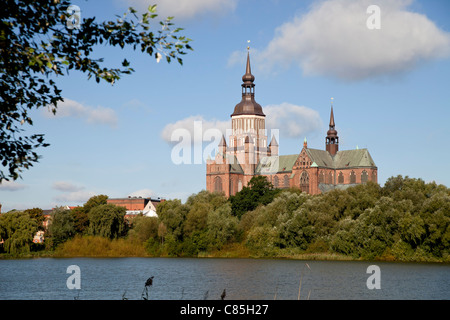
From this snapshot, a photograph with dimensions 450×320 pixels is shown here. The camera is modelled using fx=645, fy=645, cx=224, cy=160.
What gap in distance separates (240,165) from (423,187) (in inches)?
2809

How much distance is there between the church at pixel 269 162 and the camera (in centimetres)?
12238

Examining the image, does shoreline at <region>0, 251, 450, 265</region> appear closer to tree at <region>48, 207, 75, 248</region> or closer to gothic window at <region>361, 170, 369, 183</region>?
tree at <region>48, 207, 75, 248</region>

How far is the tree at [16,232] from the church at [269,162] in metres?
56.5

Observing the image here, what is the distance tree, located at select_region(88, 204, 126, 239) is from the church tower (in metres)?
58.5

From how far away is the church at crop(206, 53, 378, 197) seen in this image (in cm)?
12238

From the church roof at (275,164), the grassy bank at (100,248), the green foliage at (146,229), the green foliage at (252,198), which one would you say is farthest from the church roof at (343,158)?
the grassy bank at (100,248)

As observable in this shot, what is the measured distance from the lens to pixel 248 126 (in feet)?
450

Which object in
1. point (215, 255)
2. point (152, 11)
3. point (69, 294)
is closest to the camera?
point (152, 11)

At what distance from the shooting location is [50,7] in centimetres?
1112

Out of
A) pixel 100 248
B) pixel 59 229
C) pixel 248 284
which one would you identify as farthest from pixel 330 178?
pixel 248 284

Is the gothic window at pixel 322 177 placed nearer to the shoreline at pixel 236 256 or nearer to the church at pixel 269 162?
the church at pixel 269 162

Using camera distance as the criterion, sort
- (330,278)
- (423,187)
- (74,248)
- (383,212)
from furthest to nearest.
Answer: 1. (74,248)
2. (423,187)
3. (383,212)
4. (330,278)
